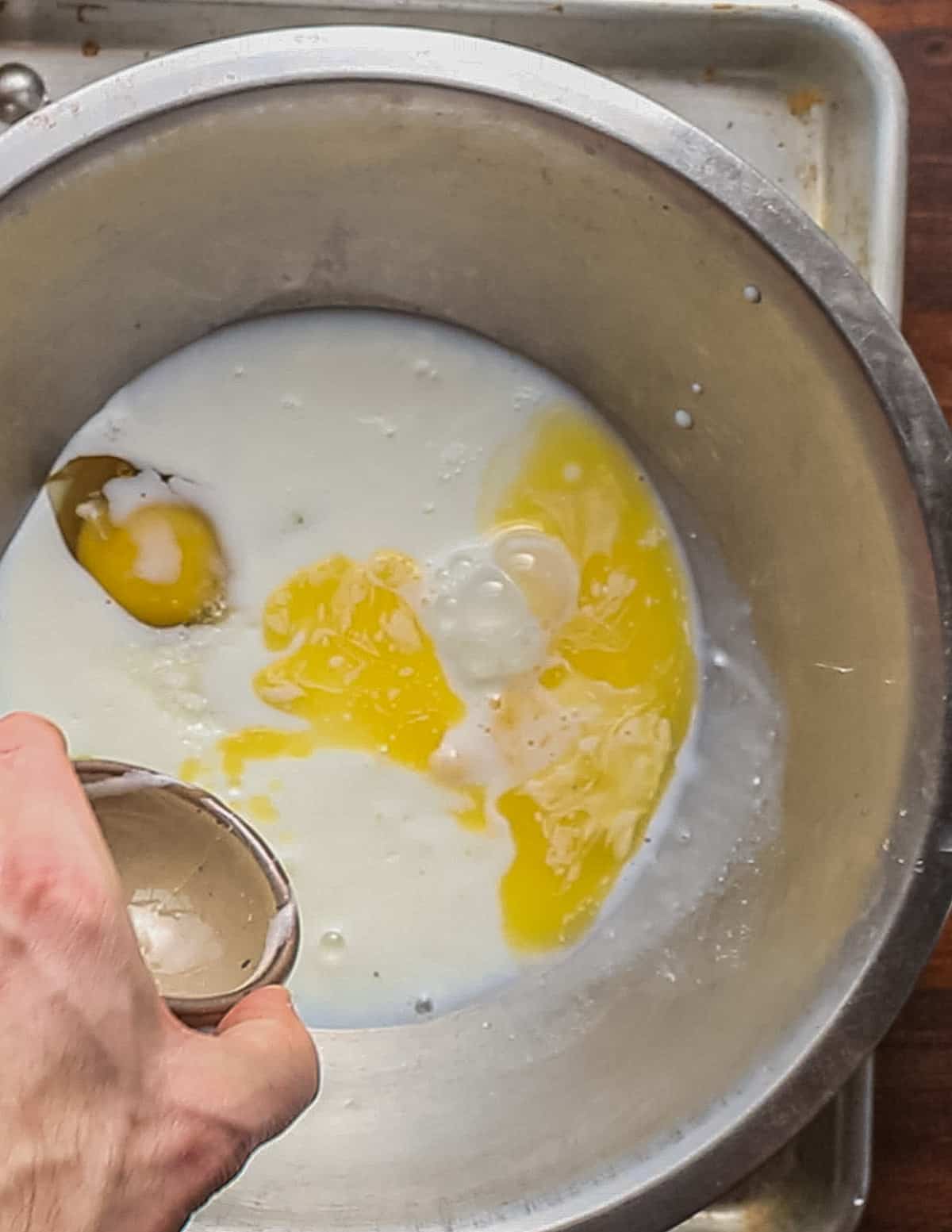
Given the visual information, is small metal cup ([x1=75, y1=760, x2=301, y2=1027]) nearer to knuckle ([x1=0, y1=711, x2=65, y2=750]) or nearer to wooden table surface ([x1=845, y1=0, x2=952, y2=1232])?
knuckle ([x1=0, y1=711, x2=65, y2=750])

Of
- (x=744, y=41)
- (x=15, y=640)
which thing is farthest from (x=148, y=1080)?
(x=744, y=41)

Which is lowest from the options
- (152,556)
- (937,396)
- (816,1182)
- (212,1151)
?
(816,1182)

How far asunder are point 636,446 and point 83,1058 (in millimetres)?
672

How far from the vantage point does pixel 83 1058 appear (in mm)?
531

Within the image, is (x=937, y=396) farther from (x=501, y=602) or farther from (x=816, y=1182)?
(x=816, y=1182)

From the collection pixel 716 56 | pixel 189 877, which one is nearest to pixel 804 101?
pixel 716 56

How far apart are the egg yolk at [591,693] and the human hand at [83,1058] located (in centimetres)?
44

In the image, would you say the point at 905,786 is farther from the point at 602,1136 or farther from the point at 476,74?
the point at 476,74

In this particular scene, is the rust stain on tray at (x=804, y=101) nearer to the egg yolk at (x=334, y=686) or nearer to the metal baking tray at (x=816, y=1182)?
the egg yolk at (x=334, y=686)

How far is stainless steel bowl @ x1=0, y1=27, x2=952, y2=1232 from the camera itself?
0.74m

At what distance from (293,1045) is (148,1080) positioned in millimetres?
95

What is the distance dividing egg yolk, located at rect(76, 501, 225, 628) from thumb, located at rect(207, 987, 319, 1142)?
0.40m

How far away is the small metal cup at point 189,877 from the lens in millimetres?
755

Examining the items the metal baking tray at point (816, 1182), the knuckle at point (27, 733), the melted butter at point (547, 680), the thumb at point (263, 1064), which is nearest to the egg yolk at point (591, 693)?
the melted butter at point (547, 680)
